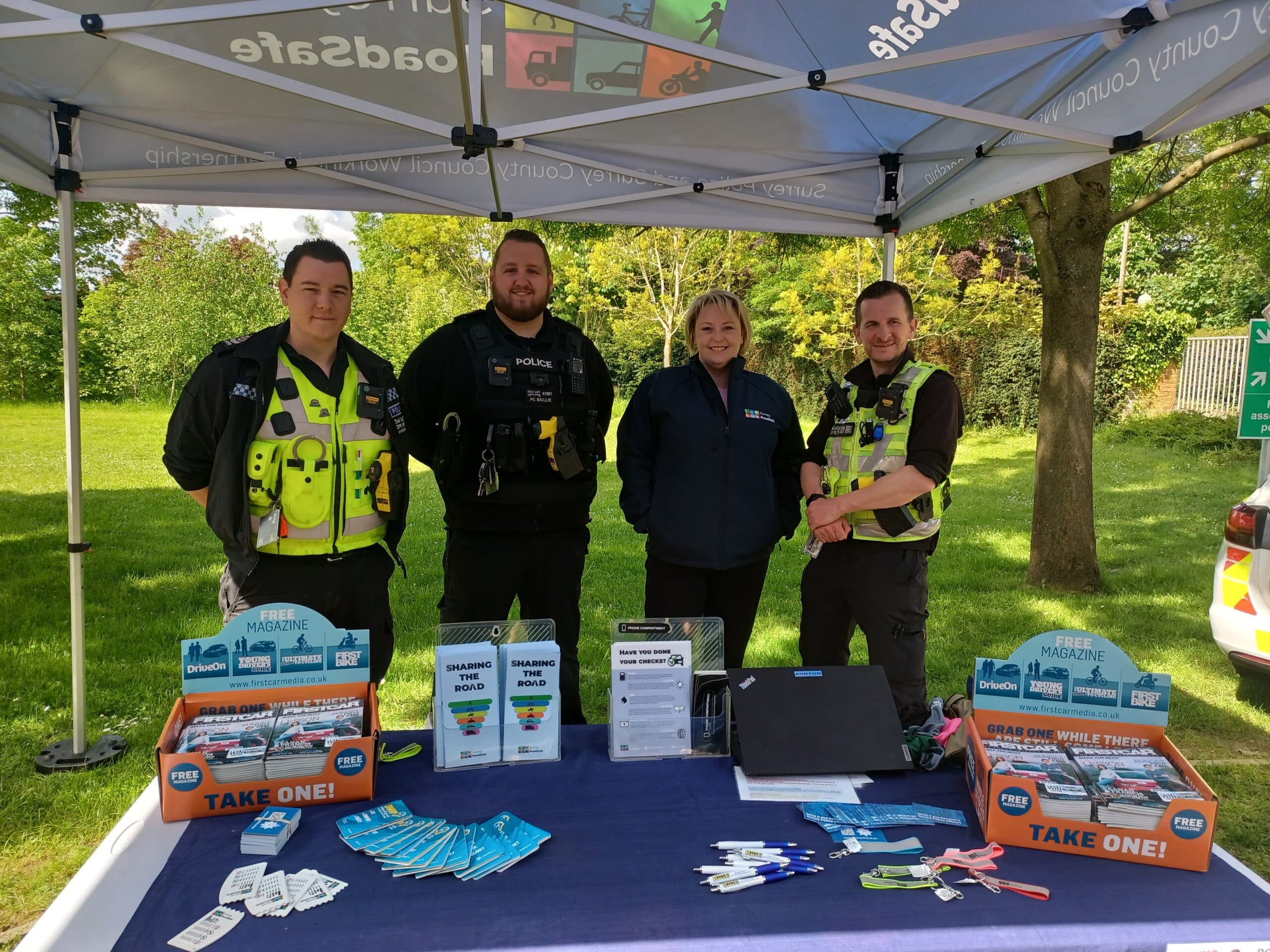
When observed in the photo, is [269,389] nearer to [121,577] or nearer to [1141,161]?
[121,577]

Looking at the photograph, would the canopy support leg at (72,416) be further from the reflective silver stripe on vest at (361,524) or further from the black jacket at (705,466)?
the black jacket at (705,466)

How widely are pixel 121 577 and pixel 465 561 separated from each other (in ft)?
16.8

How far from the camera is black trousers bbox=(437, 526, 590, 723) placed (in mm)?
3016

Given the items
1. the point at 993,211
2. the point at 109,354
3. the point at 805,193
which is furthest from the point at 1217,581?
the point at 109,354

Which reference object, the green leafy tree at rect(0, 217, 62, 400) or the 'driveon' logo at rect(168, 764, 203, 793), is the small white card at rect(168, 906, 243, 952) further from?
the green leafy tree at rect(0, 217, 62, 400)

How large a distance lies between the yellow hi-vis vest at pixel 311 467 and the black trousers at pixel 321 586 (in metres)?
0.06

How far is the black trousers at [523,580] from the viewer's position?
3016 millimetres

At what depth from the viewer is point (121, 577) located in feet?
21.8

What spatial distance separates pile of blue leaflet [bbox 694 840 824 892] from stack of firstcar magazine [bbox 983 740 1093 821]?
44 cm

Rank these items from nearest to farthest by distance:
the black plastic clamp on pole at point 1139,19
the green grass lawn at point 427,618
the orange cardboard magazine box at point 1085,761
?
the orange cardboard magazine box at point 1085,761 < the black plastic clamp on pole at point 1139,19 < the green grass lawn at point 427,618

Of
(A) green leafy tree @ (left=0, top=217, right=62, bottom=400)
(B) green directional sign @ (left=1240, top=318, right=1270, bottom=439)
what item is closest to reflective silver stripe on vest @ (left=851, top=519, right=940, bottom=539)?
(B) green directional sign @ (left=1240, top=318, right=1270, bottom=439)

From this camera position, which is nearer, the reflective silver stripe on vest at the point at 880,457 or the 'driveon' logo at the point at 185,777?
the 'driveon' logo at the point at 185,777

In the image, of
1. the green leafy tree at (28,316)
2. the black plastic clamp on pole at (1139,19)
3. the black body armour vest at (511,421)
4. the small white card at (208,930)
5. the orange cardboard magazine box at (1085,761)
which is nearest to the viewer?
the small white card at (208,930)

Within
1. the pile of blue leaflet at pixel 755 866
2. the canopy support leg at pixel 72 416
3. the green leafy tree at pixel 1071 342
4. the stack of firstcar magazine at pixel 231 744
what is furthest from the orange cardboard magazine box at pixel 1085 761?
the green leafy tree at pixel 1071 342
